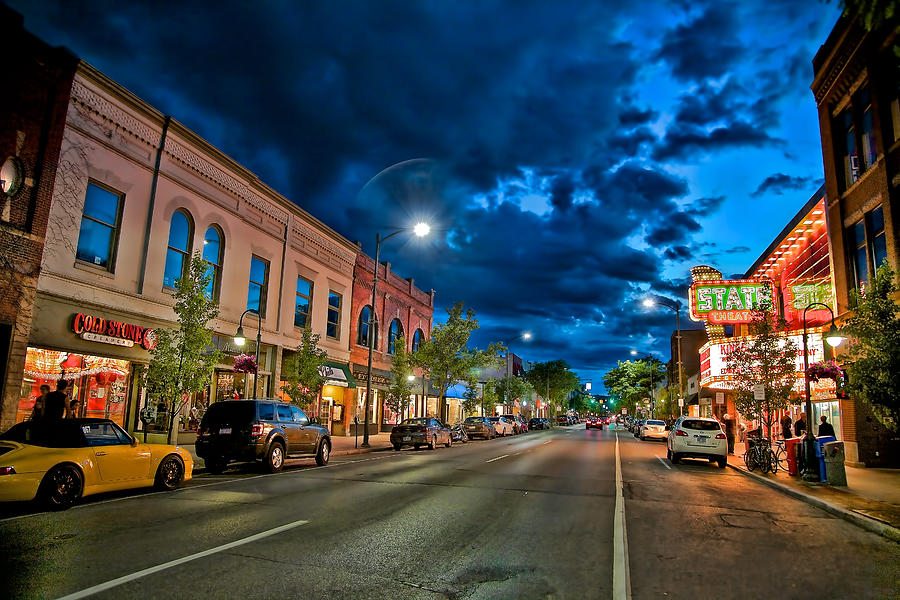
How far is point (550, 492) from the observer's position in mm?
12133

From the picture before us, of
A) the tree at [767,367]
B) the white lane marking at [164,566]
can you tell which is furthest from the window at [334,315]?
the white lane marking at [164,566]

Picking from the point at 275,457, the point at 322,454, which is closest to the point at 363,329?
the point at 322,454

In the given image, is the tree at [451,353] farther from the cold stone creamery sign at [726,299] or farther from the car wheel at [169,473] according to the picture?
the car wheel at [169,473]

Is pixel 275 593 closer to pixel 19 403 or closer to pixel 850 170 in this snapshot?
pixel 19 403

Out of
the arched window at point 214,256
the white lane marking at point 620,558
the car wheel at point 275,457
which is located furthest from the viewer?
the arched window at point 214,256

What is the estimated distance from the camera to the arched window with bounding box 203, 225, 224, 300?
22.2 metres

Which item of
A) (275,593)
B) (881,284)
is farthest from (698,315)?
(275,593)

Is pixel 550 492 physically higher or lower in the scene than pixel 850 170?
lower

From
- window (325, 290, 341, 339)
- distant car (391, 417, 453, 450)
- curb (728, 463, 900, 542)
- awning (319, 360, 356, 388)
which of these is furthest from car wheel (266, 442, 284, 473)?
window (325, 290, 341, 339)

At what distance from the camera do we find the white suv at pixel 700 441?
1980 cm

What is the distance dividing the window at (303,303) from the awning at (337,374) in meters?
2.50

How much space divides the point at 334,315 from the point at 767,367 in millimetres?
21455

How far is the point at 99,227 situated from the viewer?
17641 millimetres

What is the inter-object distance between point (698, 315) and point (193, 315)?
76.9ft
